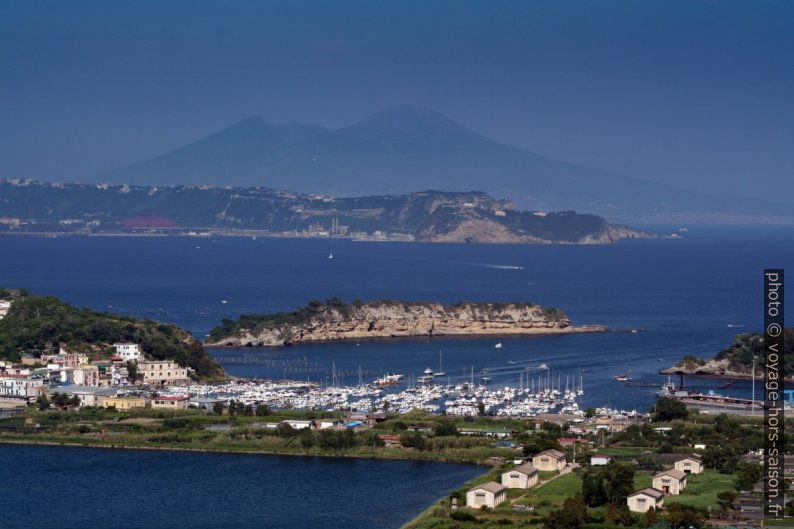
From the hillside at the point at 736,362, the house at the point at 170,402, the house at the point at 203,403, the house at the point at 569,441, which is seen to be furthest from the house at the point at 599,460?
the hillside at the point at 736,362

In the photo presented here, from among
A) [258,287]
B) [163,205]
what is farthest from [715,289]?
[163,205]

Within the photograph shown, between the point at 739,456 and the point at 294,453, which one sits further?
the point at 294,453

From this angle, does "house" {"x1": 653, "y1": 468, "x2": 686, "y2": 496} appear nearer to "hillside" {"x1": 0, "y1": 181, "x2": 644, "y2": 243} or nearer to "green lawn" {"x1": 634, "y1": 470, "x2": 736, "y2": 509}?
"green lawn" {"x1": 634, "y1": 470, "x2": 736, "y2": 509}

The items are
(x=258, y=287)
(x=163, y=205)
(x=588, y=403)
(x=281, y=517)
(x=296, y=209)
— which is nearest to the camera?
(x=281, y=517)

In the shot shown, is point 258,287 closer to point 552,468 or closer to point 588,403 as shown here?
point 588,403

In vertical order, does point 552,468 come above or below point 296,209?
below

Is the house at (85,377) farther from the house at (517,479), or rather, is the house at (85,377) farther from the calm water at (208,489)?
the house at (517,479)
